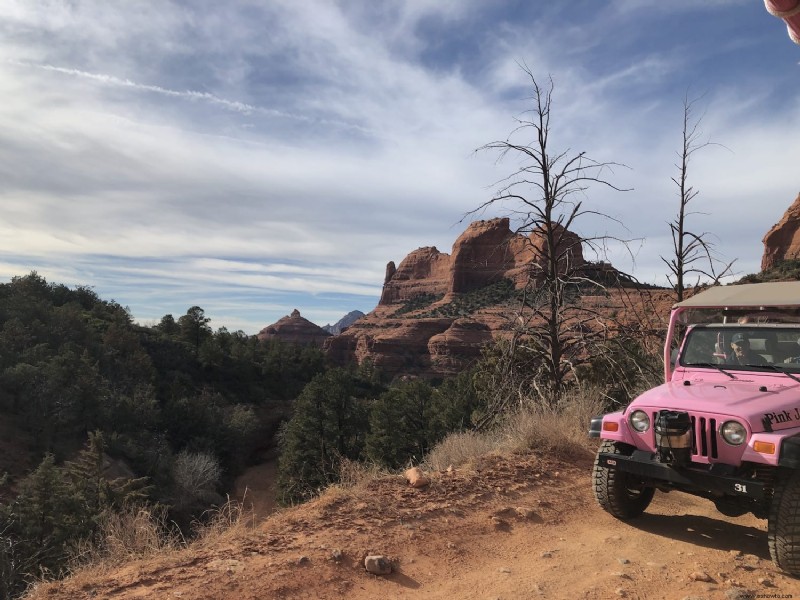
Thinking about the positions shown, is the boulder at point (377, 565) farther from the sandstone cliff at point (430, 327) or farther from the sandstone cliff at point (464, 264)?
the sandstone cliff at point (430, 327)

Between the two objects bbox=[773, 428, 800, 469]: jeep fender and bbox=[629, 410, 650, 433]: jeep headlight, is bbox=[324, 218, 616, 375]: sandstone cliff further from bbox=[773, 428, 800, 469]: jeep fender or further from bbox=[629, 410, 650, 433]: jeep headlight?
bbox=[773, 428, 800, 469]: jeep fender

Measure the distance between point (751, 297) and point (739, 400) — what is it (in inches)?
69.7

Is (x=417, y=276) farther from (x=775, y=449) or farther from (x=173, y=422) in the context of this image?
(x=775, y=449)

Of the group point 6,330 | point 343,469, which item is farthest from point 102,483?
point 6,330

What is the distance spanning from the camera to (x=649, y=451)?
4.40 meters

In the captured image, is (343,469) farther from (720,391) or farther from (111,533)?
(720,391)

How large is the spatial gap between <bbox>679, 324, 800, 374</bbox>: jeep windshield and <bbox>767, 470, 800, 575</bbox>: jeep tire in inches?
51.3

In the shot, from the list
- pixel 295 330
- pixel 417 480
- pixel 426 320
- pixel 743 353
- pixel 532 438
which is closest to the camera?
pixel 743 353

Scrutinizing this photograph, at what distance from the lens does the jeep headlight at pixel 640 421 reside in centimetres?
448

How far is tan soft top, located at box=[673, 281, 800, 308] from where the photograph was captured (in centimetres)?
505

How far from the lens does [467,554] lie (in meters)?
4.09

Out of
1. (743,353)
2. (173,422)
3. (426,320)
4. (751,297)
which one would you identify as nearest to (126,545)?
(743,353)

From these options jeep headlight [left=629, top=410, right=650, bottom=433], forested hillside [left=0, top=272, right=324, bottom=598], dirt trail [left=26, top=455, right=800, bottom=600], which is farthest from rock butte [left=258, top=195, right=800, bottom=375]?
jeep headlight [left=629, top=410, right=650, bottom=433]

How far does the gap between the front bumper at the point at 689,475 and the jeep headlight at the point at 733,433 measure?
0.20 m
